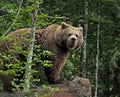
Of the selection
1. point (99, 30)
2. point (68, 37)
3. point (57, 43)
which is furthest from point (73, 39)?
point (99, 30)

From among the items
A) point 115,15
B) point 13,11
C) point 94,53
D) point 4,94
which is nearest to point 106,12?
point 115,15

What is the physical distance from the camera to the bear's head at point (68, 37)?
9.96 meters

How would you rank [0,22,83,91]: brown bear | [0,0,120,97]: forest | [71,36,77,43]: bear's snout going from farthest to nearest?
[0,0,120,97]: forest → [71,36,77,43]: bear's snout → [0,22,83,91]: brown bear

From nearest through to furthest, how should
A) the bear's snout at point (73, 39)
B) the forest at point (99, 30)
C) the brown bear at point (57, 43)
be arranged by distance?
the brown bear at point (57, 43) → the bear's snout at point (73, 39) → the forest at point (99, 30)

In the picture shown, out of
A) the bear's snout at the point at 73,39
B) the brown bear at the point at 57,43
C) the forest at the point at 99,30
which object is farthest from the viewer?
the forest at the point at 99,30

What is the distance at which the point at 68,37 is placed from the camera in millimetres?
10055

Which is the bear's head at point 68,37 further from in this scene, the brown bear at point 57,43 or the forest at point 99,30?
the forest at point 99,30

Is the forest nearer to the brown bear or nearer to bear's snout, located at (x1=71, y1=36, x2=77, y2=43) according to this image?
the brown bear

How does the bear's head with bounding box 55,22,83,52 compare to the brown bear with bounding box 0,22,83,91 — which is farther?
the bear's head with bounding box 55,22,83,52

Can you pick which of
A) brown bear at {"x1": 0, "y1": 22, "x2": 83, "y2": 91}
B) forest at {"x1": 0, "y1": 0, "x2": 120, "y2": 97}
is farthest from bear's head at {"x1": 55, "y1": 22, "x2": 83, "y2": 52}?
forest at {"x1": 0, "y1": 0, "x2": 120, "y2": 97}

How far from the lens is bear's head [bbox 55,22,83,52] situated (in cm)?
996

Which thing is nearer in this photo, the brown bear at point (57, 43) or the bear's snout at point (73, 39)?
the brown bear at point (57, 43)

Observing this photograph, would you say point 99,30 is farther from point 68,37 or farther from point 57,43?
point 57,43

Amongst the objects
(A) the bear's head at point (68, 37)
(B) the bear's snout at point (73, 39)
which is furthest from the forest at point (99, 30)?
(B) the bear's snout at point (73, 39)
